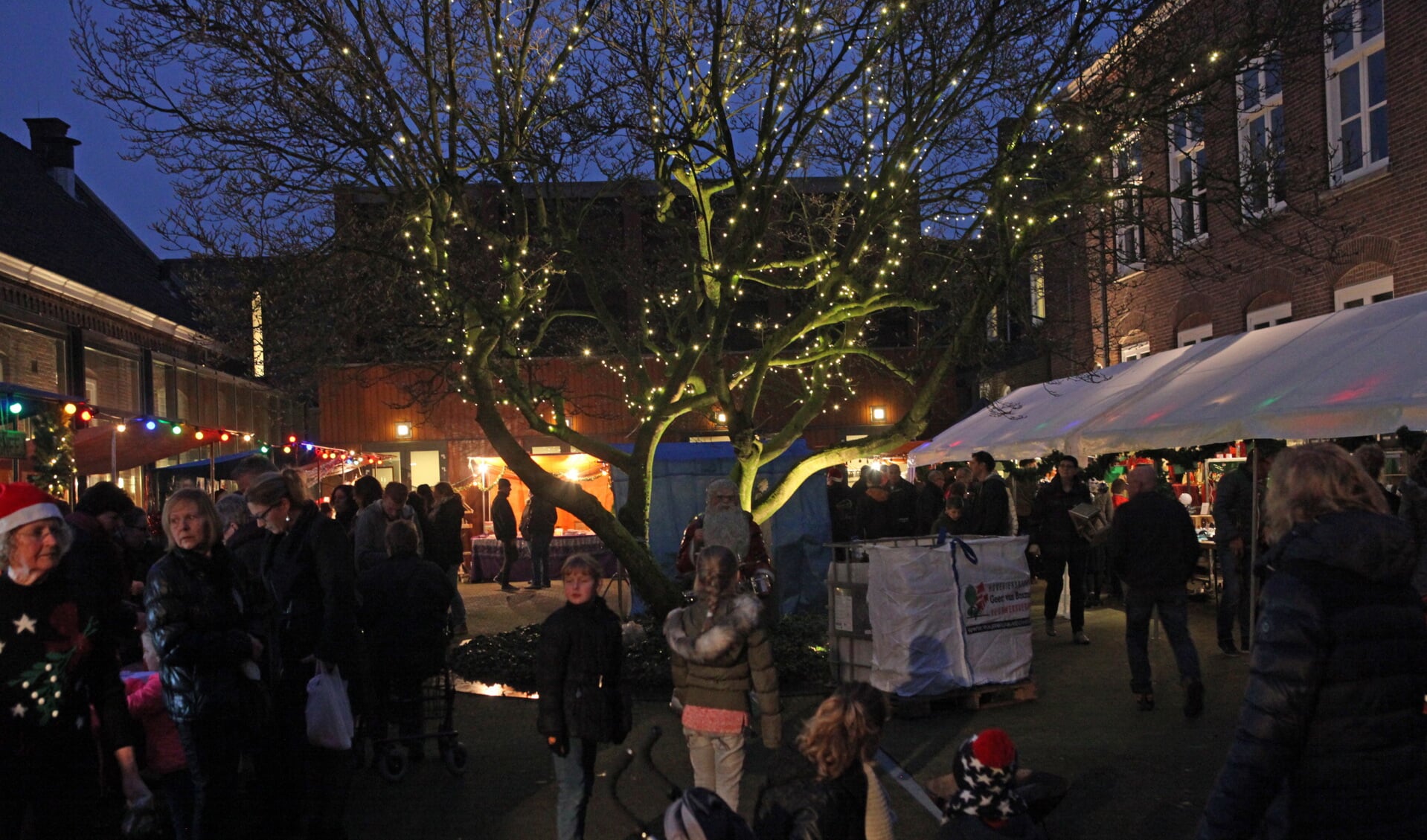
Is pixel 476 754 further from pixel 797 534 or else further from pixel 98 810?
pixel 797 534

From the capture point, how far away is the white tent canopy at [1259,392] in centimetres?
1002

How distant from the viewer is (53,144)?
2905 centimetres

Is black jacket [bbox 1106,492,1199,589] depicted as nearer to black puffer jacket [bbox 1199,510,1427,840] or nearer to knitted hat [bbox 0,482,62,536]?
black puffer jacket [bbox 1199,510,1427,840]

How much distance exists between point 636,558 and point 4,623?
24.1ft

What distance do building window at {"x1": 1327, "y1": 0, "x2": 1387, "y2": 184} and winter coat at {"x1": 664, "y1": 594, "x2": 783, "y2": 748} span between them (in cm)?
1278

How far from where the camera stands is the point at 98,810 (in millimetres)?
6730

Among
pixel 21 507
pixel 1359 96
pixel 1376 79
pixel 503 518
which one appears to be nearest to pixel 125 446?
pixel 503 518

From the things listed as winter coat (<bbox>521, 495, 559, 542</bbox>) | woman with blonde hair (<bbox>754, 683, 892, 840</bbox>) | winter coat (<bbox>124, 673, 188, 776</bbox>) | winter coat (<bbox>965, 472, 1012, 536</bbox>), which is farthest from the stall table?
woman with blonde hair (<bbox>754, 683, 892, 840</bbox>)

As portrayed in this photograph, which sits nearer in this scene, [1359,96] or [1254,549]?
[1254,549]

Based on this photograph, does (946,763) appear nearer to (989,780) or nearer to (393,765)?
(393,765)

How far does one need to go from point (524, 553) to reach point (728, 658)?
16418mm

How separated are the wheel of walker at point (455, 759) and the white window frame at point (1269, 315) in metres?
13.8

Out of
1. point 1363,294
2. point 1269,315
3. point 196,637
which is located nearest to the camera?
point 196,637

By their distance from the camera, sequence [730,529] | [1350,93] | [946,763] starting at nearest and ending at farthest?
[946,763] → [730,529] → [1350,93]
